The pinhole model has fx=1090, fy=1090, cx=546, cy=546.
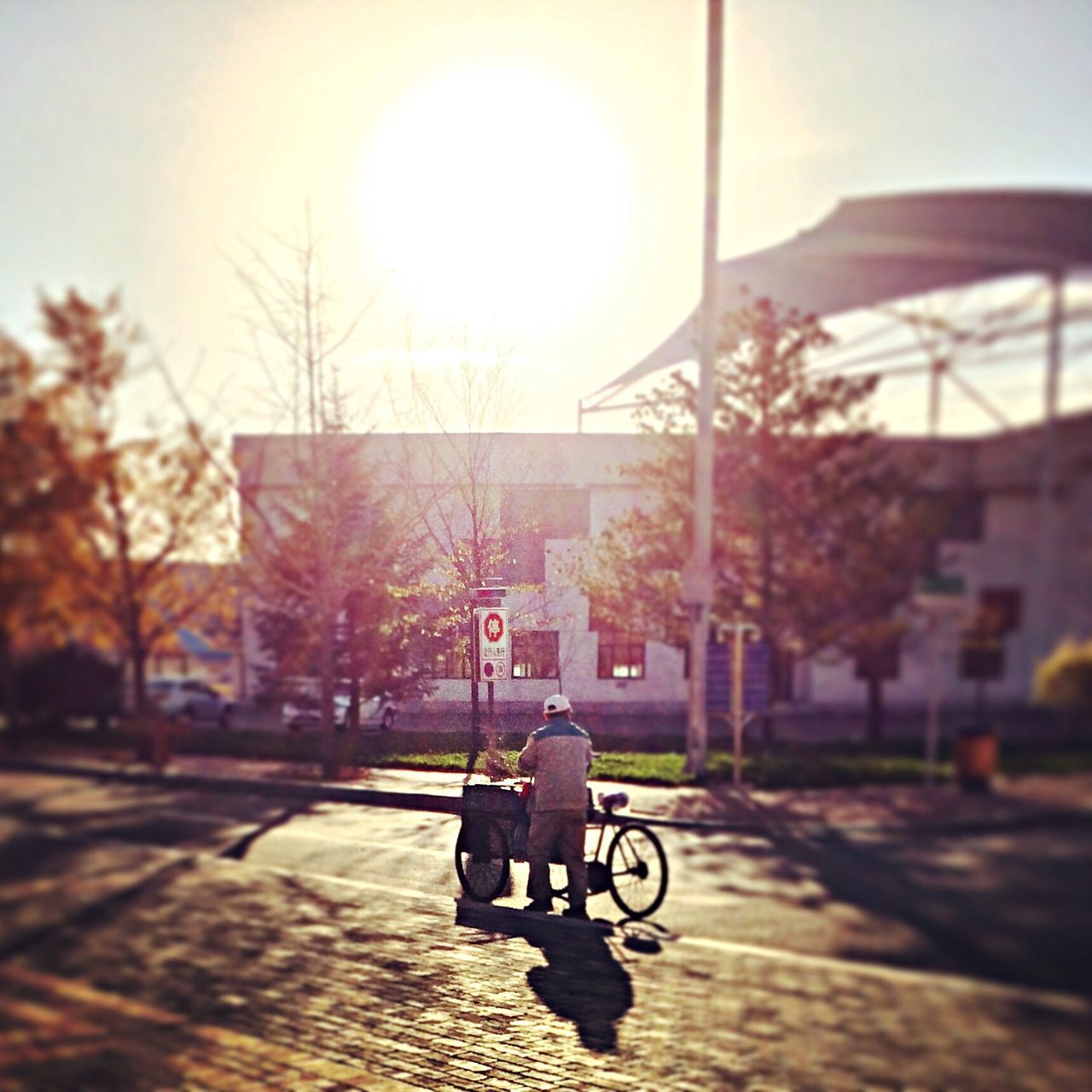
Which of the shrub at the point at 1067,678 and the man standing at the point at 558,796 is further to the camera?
the man standing at the point at 558,796

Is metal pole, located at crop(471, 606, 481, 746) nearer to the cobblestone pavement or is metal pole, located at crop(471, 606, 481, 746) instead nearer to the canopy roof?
the cobblestone pavement

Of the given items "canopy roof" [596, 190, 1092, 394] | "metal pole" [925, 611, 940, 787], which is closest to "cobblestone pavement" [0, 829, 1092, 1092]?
"metal pole" [925, 611, 940, 787]

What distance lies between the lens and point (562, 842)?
2832 mm

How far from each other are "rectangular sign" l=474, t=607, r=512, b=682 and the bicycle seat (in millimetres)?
413

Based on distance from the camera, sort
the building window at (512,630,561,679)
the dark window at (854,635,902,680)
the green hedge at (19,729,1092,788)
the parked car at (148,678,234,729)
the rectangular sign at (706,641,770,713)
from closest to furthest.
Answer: the green hedge at (19,729,1092,788) → the dark window at (854,635,902,680) → the rectangular sign at (706,641,770,713) → the building window at (512,630,561,679) → the parked car at (148,678,234,729)

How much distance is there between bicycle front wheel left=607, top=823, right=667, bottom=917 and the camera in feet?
9.37

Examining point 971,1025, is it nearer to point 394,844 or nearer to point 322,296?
point 394,844

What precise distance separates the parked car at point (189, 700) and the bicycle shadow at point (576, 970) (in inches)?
71.5

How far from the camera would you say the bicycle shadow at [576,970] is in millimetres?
3074

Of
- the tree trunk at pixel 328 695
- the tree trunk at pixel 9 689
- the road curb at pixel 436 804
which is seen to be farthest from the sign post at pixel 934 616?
the tree trunk at pixel 9 689

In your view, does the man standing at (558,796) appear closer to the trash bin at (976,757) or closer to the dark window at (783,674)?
the dark window at (783,674)

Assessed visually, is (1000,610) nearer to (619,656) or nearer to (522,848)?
(619,656)

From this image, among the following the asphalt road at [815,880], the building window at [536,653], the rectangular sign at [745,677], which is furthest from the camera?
the building window at [536,653]

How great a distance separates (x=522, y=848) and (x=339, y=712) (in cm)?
91
